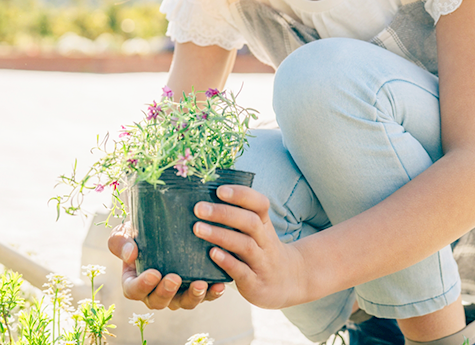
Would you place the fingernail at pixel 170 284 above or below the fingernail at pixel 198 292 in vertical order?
above

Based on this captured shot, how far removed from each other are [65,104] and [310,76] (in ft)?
22.4

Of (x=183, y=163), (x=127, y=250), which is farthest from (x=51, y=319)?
(x=183, y=163)

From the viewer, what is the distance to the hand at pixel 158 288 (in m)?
0.76

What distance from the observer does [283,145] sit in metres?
1.26

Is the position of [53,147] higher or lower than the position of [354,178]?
higher

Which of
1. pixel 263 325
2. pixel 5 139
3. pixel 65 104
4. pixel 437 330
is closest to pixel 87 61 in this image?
pixel 65 104

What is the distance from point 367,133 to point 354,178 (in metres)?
0.09

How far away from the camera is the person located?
768 millimetres

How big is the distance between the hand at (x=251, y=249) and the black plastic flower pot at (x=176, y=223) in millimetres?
25

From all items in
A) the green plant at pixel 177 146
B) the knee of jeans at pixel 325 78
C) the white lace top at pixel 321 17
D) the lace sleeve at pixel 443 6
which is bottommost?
the green plant at pixel 177 146

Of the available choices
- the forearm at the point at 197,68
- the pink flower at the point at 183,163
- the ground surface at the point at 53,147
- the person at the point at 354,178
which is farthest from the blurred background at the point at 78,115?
the pink flower at the point at 183,163

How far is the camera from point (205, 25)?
154cm

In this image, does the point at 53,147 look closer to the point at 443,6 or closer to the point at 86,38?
the point at 443,6

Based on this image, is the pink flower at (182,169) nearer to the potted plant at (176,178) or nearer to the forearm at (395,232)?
the potted plant at (176,178)
